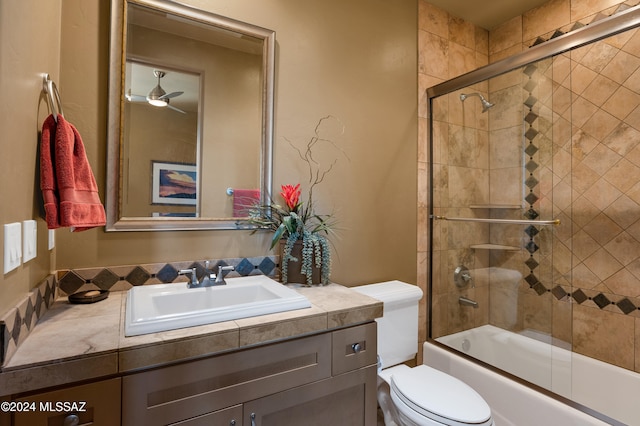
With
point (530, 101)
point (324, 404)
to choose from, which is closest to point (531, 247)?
point (530, 101)

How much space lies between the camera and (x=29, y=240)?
2.97 feet

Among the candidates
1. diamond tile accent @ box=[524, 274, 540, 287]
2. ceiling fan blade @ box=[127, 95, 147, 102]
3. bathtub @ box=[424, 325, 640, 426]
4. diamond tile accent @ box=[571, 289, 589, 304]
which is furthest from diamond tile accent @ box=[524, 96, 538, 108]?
ceiling fan blade @ box=[127, 95, 147, 102]

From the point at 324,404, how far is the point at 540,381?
1290mm

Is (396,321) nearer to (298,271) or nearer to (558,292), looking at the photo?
(298,271)

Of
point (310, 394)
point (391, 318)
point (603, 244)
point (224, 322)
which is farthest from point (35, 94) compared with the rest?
point (603, 244)

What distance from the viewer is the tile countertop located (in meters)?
0.74

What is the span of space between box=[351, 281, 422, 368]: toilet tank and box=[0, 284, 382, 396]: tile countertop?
56 centimetres

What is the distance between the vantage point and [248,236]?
5.25 feet

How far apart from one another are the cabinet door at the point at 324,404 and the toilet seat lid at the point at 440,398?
245 mm

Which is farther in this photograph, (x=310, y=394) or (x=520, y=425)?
(x=520, y=425)

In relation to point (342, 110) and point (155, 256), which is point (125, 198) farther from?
point (342, 110)

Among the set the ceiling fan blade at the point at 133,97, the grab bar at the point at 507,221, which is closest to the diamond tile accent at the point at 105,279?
the ceiling fan blade at the point at 133,97

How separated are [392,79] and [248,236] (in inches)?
54.0

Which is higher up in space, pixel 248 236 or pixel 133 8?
pixel 133 8
